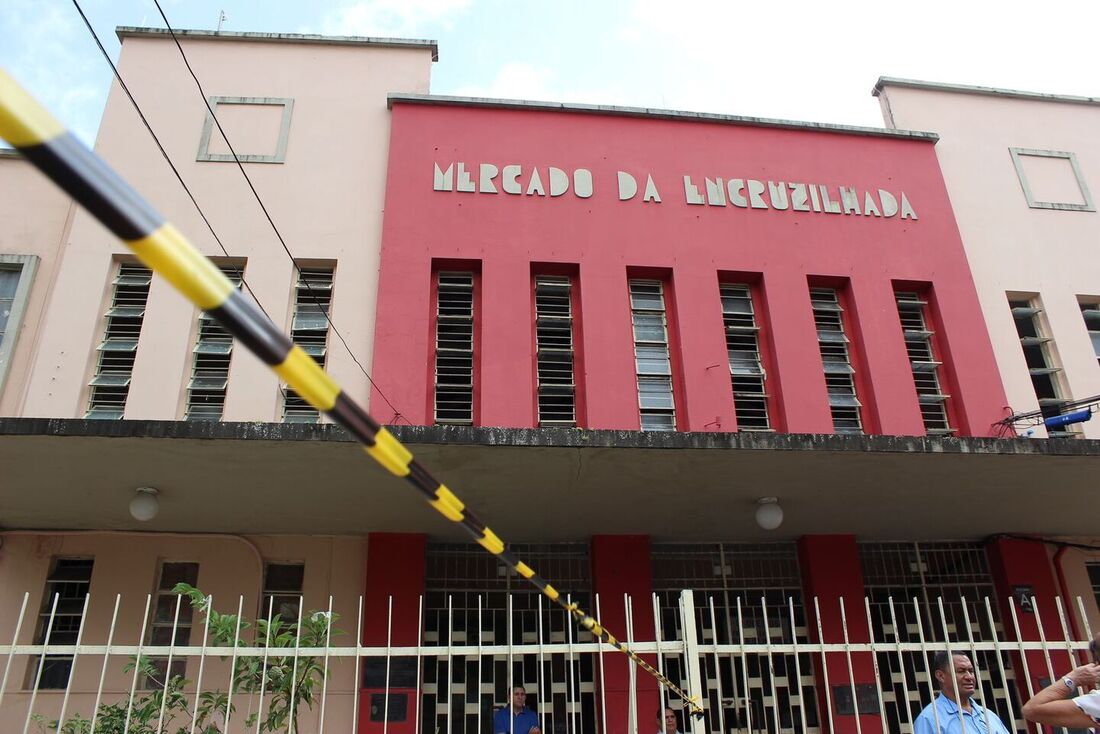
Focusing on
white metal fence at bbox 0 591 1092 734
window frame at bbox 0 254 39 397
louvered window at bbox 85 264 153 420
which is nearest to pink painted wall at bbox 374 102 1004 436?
white metal fence at bbox 0 591 1092 734

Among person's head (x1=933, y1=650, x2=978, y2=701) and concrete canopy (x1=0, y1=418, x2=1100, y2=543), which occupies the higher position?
concrete canopy (x1=0, y1=418, x2=1100, y2=543)

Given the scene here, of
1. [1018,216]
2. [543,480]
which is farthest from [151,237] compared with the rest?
[1018,216]

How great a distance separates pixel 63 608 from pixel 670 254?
26.7 ft

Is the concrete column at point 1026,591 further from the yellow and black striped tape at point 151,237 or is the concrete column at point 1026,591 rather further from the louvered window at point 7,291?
the louvered window at point 7,291

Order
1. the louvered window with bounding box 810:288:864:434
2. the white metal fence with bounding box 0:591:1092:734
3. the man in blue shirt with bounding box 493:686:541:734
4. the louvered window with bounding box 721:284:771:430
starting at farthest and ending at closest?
the louvered window with bounding box 810:288:864:434 → the louvered window with bounding box 721:284:771:430 → the white metal fence with bounding box 0:591:1092:734 → the man in blue shirt with bounding box 493:686:541:734

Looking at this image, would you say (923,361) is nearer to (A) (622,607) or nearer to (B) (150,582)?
(A) (622,607)

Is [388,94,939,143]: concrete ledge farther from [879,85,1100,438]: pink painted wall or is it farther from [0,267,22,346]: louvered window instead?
[0,267,22,346]: louvered window

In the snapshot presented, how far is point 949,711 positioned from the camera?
4.65 meters

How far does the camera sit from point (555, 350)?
974 centimetres

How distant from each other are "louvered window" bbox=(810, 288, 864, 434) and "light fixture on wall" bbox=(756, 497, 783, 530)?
82.0 inches

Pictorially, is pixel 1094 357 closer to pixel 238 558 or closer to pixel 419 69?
pixel 419 69

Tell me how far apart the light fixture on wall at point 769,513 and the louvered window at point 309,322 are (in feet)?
16.5

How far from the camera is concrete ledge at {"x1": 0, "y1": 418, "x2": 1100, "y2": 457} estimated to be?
6277 mm

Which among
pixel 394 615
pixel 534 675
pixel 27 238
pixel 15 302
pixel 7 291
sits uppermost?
pixel 27 238
